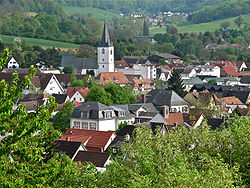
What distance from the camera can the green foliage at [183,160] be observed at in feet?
44.4

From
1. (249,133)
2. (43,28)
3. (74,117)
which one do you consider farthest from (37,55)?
(249,133)

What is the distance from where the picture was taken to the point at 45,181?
37.8 feet

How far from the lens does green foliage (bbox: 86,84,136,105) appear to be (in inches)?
1961

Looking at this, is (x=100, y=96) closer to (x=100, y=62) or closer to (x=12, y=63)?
(x=12, y=63)

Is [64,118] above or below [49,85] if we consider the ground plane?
above

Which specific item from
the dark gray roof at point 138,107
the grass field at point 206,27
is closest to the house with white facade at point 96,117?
the dark gray roof at point 138,107

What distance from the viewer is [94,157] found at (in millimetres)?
28891

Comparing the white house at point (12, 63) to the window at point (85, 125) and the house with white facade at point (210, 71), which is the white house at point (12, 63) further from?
the window at point (85, 125)

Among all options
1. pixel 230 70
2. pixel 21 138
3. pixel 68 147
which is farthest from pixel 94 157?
pixel 230 70

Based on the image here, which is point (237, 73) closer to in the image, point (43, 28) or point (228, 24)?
point (43, 28)

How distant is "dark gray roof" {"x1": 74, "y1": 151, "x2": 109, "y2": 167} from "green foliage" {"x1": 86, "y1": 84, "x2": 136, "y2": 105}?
1965 centimetres

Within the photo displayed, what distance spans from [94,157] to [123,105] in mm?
18863

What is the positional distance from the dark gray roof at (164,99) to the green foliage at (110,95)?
2.14m

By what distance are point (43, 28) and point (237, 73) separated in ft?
178
